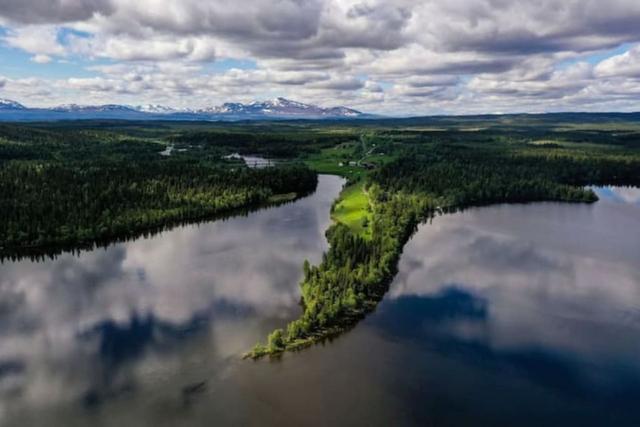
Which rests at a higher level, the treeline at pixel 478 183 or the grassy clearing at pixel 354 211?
the treeline at pixel 478 183

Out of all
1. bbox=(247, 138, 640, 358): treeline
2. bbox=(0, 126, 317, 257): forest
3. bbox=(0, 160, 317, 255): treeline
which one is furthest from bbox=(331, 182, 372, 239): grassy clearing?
bbox=(0, 160, 317, 255): treeline

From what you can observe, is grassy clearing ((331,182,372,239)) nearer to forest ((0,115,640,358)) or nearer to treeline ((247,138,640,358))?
forest ((0,115,640,358))

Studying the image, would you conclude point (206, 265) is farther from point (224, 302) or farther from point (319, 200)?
point (319, 200)

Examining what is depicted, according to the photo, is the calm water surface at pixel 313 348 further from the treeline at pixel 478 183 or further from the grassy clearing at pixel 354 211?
the treeline at pixel 478 183

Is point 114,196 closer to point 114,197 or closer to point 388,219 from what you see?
point 114,197

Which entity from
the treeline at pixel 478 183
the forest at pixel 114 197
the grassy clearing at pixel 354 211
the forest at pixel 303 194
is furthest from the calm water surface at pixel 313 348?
the treeline at pixel 478 183

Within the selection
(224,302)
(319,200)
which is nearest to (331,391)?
(224,302)
